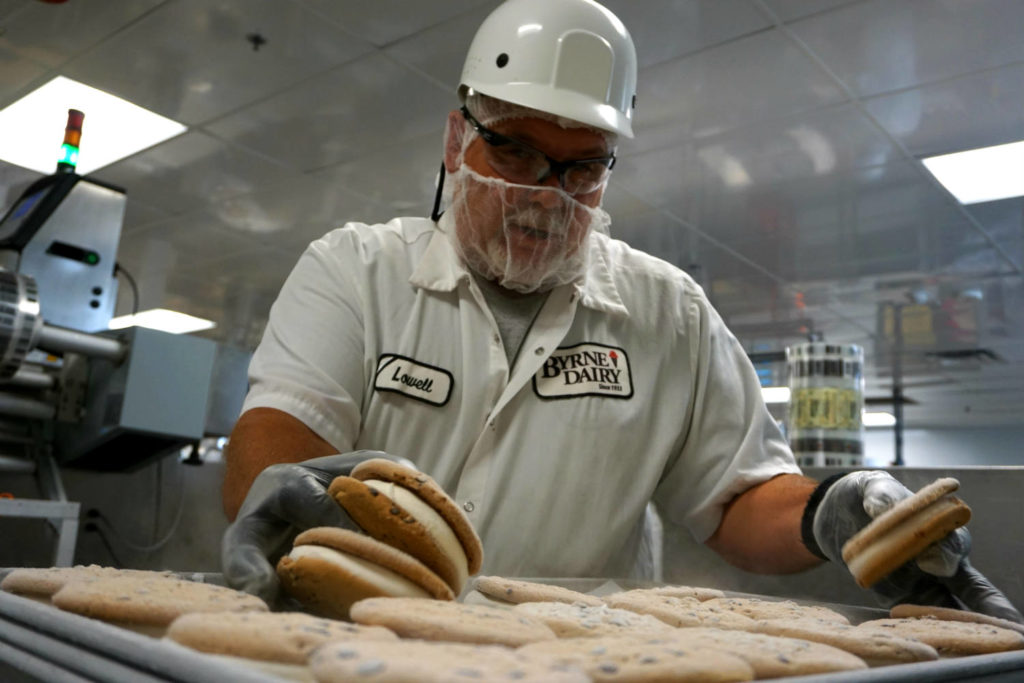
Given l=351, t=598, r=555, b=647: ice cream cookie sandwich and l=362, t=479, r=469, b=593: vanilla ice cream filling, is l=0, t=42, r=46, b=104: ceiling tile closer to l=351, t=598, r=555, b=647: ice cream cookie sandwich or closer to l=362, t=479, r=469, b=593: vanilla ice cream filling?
l=362, t=479, r=469, b=593: vanilla ice cream filling

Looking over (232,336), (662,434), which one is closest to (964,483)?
(662,434)

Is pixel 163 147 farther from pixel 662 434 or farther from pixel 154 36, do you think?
pixel 662 434

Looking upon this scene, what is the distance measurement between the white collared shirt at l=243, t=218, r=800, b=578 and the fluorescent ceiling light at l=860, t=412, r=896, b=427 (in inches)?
485

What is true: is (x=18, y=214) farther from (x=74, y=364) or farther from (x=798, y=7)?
(x=798, y=7)

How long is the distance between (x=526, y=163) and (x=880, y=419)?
13.7m

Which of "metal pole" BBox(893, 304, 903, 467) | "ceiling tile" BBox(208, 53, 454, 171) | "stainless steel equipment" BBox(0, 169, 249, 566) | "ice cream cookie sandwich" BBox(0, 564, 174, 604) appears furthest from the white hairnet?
"metal pole" BBox(893, 304, 903, 467)

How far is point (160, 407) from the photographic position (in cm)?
281

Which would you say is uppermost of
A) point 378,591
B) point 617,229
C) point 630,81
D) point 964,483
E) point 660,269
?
point 617,229

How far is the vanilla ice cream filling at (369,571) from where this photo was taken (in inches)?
32.3

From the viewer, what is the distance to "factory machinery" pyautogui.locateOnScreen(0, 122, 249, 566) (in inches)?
100

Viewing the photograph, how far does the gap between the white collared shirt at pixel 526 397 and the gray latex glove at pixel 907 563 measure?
298mm

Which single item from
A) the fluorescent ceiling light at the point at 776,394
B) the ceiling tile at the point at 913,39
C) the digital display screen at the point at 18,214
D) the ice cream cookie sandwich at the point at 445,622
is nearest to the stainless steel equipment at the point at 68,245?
the digital display screen at the point at 18,214

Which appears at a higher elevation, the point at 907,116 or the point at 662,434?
the point at 907,116

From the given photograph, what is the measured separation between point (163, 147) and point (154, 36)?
4.66ft
